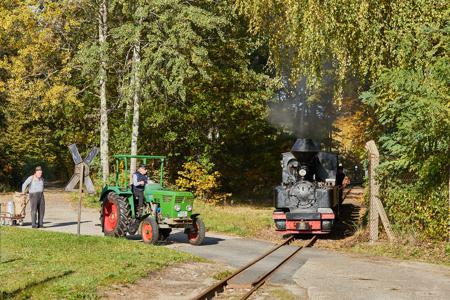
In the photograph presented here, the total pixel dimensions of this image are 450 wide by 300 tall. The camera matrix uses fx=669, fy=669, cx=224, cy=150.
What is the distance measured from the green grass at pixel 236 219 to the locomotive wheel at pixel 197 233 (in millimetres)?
3381

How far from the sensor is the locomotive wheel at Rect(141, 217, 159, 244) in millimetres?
17078

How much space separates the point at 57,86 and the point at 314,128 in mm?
23021

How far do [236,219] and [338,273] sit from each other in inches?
457

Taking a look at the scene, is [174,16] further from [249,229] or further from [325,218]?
[325,218]

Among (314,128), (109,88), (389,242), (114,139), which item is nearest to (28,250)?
(389,242)

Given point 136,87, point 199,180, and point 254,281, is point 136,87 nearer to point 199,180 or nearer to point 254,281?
point 199,180

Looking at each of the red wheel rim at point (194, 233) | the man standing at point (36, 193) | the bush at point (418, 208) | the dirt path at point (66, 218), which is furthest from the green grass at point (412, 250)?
the man standing at point (36, 193)

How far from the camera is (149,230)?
17.3 m

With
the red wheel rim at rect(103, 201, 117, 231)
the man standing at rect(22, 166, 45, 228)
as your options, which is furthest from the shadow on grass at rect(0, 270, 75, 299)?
the man standing at rect(22, 166, 45, 228)

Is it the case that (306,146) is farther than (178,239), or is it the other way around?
(306,146)

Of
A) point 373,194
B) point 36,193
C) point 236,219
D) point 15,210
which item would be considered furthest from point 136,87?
point 373,194

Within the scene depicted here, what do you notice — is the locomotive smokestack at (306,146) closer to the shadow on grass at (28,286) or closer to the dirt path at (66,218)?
the dirt path at (66,218)

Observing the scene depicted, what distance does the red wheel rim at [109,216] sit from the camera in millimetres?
18359

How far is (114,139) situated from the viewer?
33.4 m
